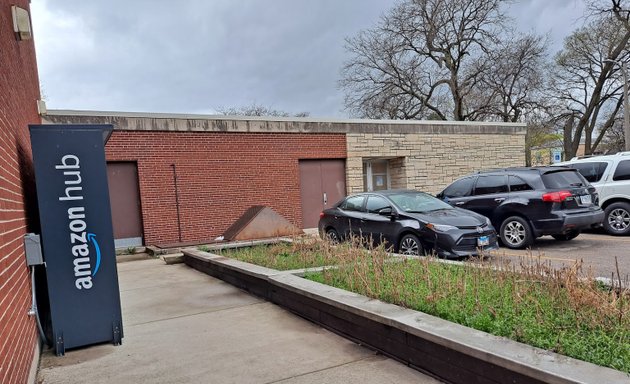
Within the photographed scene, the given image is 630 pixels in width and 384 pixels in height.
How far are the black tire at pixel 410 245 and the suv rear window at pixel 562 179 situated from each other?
3.57 meters

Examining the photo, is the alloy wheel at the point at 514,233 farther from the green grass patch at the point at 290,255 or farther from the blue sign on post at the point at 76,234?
the blue sign on post at the point at 76,234

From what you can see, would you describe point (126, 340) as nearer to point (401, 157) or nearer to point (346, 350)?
point (346, 350)

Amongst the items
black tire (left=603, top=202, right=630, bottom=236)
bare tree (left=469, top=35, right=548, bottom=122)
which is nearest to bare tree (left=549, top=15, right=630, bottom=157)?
bare tree (left=469, top=35, right=548, bottom=122)

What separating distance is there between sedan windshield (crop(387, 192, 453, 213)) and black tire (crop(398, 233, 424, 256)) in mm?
617

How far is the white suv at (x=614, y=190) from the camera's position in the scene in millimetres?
10625

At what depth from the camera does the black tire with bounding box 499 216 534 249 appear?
31.4 ft

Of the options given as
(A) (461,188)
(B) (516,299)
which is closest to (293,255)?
(B) (516,299)

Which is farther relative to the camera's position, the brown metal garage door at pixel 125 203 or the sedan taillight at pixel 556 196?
the brown metal garage door at pixel 125 203

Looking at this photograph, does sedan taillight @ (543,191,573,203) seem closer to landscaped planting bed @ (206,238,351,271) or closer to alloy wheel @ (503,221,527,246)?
alloy wheel @ (503,221,527,246)

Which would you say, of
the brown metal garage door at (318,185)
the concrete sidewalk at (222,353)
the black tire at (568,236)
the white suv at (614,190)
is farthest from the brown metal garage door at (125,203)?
the white suv at (614,190)

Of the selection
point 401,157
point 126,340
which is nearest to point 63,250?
point 126,340

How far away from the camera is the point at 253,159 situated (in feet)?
47.7

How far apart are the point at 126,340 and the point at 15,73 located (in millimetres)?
3633

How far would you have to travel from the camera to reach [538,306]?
3820 millimetres
